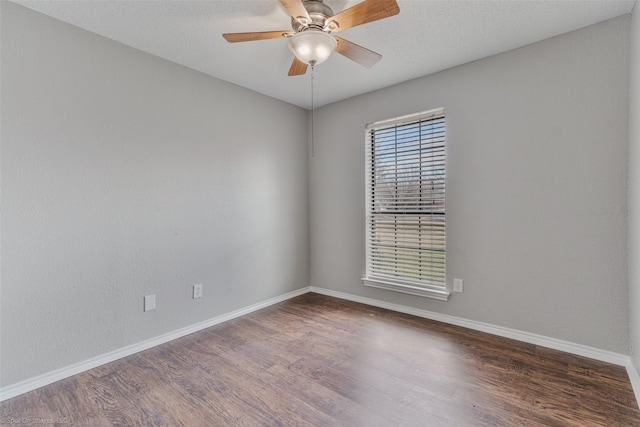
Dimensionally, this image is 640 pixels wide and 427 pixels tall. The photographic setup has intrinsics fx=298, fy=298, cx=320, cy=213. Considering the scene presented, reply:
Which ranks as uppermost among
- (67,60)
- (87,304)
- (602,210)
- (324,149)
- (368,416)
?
(67,60)

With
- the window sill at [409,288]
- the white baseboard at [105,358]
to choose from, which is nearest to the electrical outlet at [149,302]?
the white baseboard at [105,358]

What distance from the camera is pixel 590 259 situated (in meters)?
2.19

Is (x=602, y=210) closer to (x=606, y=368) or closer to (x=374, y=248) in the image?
(x=606, y=368)

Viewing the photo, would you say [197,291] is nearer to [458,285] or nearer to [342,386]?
[342,386]

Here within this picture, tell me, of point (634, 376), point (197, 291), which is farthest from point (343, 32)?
point (634, 376)

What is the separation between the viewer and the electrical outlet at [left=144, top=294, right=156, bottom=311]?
2473 millimetres

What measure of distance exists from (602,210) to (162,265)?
3.45m

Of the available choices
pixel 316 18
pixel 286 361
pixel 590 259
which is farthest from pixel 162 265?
pixel 590 259

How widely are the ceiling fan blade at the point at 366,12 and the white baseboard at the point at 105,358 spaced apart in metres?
2.72

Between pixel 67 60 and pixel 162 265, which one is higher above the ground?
pixel 67 60

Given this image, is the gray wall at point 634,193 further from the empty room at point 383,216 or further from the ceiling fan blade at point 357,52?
the ceiling fan blade at point 357,52

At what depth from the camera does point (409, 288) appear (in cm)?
309

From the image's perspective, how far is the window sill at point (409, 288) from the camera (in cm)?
289

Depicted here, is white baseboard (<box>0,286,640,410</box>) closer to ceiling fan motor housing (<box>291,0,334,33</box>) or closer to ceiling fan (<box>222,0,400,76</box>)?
ceiling fan (<box>222,0,400,76</box>)
